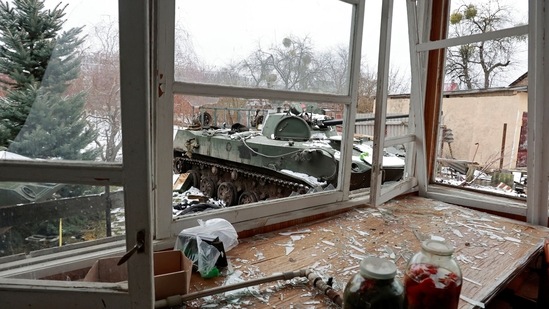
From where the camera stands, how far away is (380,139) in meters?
1.71

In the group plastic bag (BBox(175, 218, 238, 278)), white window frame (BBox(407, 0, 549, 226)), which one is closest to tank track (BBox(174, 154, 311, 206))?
white window frame (BBox(407, 0, 549, 226))

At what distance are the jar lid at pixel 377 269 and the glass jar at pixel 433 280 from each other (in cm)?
9

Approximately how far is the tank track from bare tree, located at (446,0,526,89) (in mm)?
1637

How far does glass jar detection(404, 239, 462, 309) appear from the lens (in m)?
0.70

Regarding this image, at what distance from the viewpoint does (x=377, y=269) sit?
652 millimetres

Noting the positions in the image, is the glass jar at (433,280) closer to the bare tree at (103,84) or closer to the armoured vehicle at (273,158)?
the bare tree at (103,84)

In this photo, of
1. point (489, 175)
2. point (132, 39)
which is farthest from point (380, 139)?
point (132, 39)

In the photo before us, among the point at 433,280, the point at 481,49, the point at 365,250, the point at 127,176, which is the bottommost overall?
the point at 365,250

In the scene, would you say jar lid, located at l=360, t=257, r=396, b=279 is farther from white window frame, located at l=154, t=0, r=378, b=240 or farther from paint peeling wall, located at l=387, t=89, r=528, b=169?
paint peeling wall, located at l=387, t=89, r=528, b=169

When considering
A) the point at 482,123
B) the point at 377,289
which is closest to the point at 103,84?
the point at 377,289

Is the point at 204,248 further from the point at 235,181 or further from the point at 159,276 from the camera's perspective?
the point at 235,181

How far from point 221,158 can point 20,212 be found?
3.41 m

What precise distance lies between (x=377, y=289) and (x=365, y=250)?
0.63 m

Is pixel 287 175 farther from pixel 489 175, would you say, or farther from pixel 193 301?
pixel 193 301
